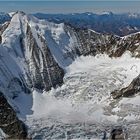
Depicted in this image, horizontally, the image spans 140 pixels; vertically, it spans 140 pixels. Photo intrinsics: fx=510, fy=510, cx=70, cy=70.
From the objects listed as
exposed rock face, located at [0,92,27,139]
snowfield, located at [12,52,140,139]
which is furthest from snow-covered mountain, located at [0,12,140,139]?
exposed rock face, located at [0,92,27,139]

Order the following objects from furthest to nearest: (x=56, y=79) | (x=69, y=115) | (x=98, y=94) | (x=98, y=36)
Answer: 1. (x=98, y=36)
2. (x=56, y=79)
3. (x=98, y=94)
4. (x=69, y=115)

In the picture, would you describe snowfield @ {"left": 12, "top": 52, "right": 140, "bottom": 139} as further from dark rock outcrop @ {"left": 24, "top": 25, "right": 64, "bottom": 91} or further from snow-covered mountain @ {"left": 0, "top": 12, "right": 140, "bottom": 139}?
dark rock outcrop @ {"left": 24, "top": 25, "right": 64, "bottom": 91}

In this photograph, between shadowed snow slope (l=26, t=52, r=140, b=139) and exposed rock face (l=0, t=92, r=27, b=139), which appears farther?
shadowed snow slope (l=26, t=52, r=140, b=139)

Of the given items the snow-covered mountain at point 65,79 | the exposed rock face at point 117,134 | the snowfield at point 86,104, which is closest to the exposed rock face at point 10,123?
the snow-covered mountain at point 65,79

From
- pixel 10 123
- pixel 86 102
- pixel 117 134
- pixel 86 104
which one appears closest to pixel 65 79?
pixel 86 102

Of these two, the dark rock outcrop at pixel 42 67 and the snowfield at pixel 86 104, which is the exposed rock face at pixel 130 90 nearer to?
the snowfield at pixel 86 104

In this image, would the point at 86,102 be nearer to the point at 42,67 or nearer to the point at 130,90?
the point at 130,90

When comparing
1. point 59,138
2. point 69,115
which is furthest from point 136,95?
point 59,138

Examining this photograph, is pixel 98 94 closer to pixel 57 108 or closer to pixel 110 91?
pixel 110 91
